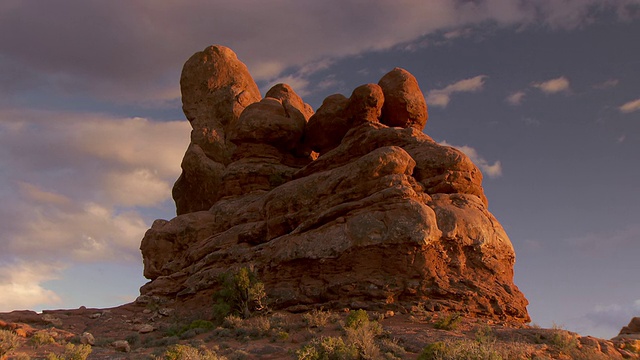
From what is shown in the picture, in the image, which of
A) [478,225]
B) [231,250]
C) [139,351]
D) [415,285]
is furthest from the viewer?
[231,250]

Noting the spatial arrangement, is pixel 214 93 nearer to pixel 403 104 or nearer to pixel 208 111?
pixel 208 111

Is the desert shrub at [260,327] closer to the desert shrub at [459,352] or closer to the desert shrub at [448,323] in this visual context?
the desert shrub at [448,323]

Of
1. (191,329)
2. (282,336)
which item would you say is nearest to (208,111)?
(191,329)

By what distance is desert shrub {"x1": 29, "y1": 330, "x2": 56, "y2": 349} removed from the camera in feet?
77.9

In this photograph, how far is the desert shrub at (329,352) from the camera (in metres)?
19.0

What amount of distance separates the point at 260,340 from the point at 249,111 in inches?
A: 1007

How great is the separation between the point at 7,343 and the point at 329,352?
13.9 meters

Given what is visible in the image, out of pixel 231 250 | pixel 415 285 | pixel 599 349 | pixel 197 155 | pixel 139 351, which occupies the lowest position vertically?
pixel 139 351

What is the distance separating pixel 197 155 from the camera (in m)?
50.8

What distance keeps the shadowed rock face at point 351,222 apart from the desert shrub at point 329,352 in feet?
23.8

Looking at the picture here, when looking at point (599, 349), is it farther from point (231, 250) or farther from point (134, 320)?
point (134, 320)

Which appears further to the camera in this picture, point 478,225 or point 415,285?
point 478,225

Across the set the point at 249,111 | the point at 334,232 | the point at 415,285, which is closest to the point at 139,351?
the point at 334,232

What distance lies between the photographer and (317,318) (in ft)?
83.5
